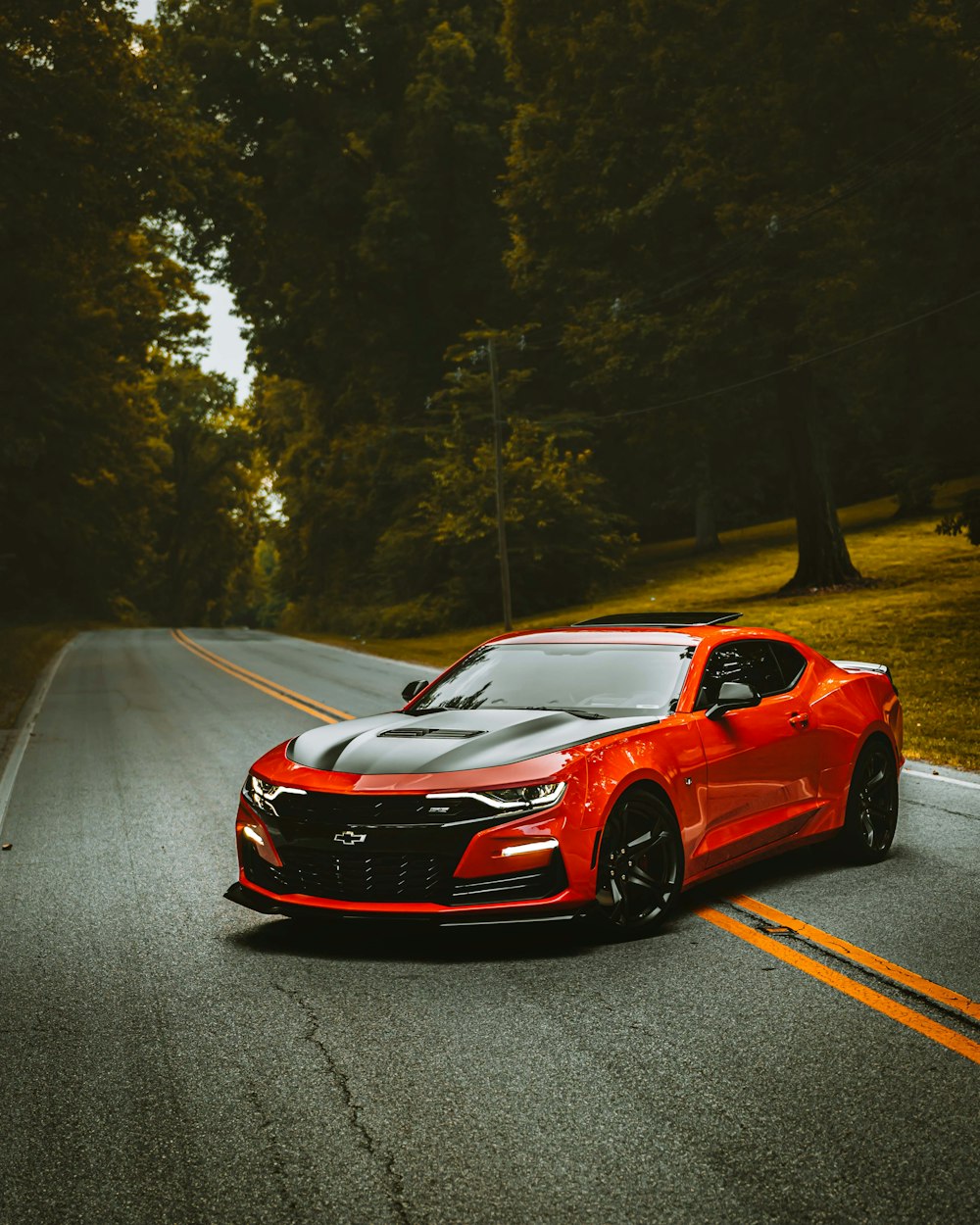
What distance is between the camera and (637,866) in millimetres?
6207

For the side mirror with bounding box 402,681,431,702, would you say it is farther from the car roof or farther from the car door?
the car door

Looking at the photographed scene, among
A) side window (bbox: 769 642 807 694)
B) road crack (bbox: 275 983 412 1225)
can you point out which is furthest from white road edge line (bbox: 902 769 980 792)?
road crack (bbox: 275 983 412 1225)

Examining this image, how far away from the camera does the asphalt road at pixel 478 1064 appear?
11.9 feet

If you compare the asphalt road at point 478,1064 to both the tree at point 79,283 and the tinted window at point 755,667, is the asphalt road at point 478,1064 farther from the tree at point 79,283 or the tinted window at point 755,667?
the tree at point 79,283

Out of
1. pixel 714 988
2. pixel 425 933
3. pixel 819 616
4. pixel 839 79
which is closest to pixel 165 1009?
pixel 425 933

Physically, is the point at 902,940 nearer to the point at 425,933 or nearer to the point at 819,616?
the point at 425,933

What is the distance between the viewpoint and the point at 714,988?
544 centimetres

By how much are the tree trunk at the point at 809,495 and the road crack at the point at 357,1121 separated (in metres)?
28.5

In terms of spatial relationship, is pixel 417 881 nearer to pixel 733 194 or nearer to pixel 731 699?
pixel 731 699

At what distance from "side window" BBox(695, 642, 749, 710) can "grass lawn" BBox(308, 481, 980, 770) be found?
511 centimetres

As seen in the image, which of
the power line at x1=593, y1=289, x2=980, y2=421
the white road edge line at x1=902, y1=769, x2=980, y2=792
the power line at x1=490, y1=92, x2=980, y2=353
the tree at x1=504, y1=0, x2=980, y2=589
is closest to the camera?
the white road edge line at x1=902, y1=769, x2=980, y2=792

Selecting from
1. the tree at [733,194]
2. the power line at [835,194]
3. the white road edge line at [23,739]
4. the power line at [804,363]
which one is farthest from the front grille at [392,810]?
the power line at [835,194]

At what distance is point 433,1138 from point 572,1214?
24.7 inches

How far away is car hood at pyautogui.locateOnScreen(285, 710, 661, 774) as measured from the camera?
6.11 meters
